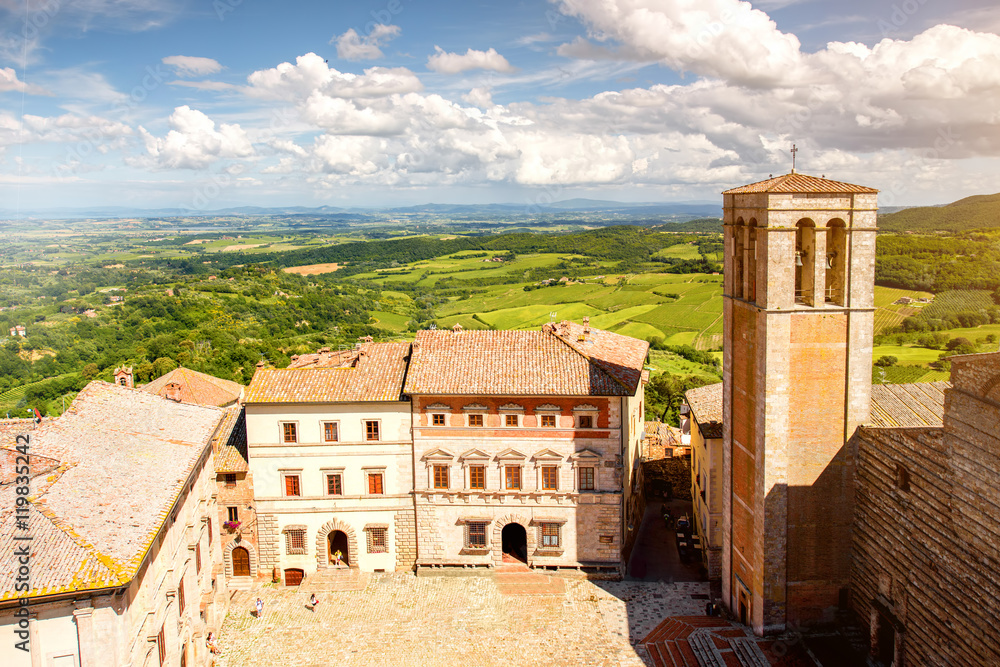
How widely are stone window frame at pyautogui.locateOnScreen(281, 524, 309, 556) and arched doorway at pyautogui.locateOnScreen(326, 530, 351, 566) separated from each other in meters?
1.29

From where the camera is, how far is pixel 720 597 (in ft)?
111

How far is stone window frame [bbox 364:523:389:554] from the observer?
123ft

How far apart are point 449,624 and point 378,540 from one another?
6934mm

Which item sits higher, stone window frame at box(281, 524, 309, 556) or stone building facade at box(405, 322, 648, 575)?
A: stone building facade at box(405, 322, 648, 575)

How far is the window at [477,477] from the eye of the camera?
36.6 m

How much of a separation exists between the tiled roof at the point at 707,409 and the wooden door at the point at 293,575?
22.3 metres

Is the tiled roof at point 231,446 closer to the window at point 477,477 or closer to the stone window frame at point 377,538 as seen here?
the stone window frame at point 377,538

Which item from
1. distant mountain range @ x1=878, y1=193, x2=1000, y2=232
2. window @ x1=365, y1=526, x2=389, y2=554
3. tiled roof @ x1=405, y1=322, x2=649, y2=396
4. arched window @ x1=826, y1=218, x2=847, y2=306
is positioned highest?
distant mountain range @ x1=878, y1=193, x2=1000, y2=232

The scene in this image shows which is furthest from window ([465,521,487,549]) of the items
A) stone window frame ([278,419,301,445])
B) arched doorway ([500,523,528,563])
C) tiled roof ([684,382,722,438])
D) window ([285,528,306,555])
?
tiled roof ([684,382,722,438])

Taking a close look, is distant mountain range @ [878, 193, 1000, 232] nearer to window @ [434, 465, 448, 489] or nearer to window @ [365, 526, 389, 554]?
window @ [434, 465, 448, 489]

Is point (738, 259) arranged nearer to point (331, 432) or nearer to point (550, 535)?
point (550, 535)

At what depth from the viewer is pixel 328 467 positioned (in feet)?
121

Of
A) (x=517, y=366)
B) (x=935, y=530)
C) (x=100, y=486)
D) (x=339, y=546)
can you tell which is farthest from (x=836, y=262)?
(x=339, y=546)

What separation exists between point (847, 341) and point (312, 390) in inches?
985
